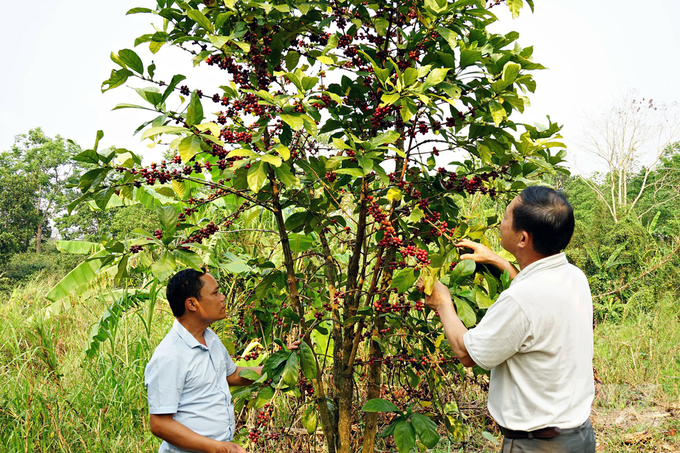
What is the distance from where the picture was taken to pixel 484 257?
1.85 meters

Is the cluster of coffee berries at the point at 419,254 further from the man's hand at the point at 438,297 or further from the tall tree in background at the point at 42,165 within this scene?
the tall tree in background at the point at 42,165

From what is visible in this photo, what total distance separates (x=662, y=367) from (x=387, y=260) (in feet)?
15.0

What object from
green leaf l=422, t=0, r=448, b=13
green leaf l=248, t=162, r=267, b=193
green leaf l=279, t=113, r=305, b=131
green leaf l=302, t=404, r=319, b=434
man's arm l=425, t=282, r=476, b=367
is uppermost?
green leaf l=422, t=0, r=448, b=13

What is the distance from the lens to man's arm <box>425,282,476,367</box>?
1.61 metres

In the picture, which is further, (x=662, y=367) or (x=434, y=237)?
(x=662, y=367)

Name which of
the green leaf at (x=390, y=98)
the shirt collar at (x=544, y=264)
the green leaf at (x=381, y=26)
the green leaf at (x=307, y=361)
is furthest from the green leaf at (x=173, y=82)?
the shirt collar at (x=544, y=264)

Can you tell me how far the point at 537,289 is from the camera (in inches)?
59.6

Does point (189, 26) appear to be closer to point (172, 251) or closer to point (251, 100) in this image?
point (251, 100)

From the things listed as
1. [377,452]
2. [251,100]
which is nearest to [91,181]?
[251,100]

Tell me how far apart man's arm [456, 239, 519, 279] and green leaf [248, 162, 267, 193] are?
75 cm

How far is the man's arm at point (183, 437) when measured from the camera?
174 centimetres

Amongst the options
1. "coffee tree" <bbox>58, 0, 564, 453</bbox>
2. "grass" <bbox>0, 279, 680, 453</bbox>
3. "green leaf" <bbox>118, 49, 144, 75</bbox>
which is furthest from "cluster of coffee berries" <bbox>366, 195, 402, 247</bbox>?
"grass" <bbox>0, 279, 680, 453</bbox>

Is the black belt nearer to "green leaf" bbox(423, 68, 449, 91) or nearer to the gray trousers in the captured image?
the gray trousers

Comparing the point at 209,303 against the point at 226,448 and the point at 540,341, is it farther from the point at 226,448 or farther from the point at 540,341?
the point at 540,341
